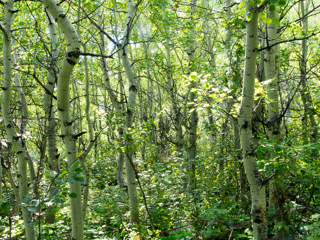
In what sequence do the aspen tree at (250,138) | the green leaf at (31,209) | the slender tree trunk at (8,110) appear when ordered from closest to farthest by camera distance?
the green leaf at (31,209) < the aspen tree at (250,138) < the slender tree trunk at (8,110)

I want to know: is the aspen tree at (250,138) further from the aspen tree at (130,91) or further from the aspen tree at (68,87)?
the aspen tree at (130,91)

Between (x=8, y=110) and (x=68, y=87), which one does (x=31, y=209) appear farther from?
(x=8, y=110)

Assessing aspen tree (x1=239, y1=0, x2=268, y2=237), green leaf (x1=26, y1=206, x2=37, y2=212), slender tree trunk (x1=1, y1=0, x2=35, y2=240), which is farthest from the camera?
slender tree trunk (x1=1, y1=0, x2=35, y2=240)

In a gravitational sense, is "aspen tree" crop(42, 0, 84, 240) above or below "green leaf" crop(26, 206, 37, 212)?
above

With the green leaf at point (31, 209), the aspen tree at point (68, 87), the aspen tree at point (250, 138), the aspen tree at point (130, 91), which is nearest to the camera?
the green leaf at point (31, 209)

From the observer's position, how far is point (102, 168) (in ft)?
32.3

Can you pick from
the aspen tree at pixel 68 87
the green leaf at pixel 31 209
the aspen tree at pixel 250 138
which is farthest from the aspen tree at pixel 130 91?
the green leaf at pixel 31 209

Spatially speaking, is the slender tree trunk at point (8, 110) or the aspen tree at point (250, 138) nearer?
the aspen tree at point (250, 138)

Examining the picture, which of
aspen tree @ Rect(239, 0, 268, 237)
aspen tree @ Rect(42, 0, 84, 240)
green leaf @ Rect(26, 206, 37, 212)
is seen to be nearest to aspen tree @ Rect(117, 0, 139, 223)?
aspen tree @ Rect(42, 0, 84, 240)

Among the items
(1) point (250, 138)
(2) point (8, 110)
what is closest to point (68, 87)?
(2) point (8, 110)

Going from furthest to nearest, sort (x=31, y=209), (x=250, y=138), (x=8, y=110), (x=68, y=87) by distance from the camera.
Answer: (x=8, y=110) → (x=250, y=138) → (x=68, y=87) → (x=31, y=209)

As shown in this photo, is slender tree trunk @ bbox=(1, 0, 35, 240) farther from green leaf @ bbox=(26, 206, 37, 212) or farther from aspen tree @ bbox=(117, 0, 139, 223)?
aspen tree @ bbox=(117, 0, 139, 223)

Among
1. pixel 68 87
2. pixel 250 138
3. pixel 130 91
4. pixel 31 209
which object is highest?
pixel 130 91

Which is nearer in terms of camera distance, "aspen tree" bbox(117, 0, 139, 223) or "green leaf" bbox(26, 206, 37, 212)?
"green leaf" bbox(26, 206, 37, 212)
